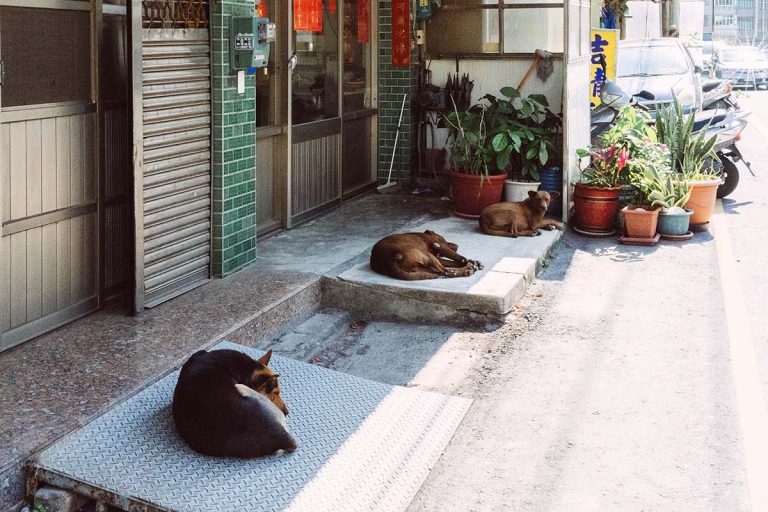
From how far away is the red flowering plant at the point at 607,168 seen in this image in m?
9.66

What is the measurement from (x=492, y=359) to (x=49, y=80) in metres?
3.19

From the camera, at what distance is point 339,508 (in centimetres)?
406

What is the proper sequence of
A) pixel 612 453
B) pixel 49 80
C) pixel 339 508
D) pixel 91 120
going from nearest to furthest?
pixel 339 508 → pixel 612 453 → pixel 49 80 → pixel 91 120

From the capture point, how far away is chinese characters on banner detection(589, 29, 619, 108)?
1198 cm

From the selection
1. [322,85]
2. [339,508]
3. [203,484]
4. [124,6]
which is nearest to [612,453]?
[339,508]

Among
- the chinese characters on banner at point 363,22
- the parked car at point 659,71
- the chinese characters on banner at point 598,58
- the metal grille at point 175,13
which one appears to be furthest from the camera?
the parked car at point 659,71

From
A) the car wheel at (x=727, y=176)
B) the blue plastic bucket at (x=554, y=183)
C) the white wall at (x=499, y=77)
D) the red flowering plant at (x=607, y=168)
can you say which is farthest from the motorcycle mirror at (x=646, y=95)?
the blue plastic bucket at (x=554, y=183)

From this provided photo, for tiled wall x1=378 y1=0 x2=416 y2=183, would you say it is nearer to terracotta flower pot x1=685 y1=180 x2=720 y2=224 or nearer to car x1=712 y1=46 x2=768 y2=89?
terracotta flower pot x1=685 y1=180 x2=720 y2=224

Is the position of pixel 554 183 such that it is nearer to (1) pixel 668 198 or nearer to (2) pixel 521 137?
(2) pixel 521 137

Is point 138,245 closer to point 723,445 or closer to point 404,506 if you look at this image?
point 404,506

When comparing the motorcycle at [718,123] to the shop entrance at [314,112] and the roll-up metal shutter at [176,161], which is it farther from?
the roll-up metal shutter at [176,161]

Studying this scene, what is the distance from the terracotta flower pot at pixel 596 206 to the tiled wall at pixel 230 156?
3834 millimetres

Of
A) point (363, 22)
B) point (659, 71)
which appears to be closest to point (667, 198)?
point (363, 22)

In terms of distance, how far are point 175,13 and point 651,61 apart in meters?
9.79
